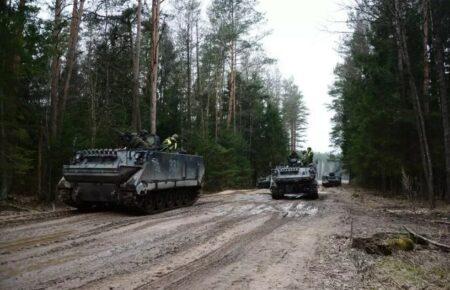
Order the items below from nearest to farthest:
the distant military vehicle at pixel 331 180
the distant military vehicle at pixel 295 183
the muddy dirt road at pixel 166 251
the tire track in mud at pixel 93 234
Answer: the muddy dirt road at pixel 166 251 < the tire track in mud at pixel 93 234 < the distant military vehicle at pixel 295 183 < the distant military vehicle at pixel 331 180

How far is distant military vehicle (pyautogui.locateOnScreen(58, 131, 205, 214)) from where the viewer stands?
1187 centimetres

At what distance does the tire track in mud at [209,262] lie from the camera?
5.35 metres

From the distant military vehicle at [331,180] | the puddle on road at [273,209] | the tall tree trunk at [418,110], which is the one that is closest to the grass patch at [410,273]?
the puddle on road at [273,209]

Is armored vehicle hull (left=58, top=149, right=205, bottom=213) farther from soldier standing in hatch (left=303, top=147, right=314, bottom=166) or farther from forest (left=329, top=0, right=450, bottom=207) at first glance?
forest (left=329, top=0, right=450, bottom=207)

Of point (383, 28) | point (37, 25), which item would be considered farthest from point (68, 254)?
point (383, 28)

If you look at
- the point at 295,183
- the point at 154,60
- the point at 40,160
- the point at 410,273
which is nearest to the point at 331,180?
the point at 295,183

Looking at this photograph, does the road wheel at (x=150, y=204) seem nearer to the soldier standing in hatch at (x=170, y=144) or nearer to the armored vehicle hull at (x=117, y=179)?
the armored vehicle hull at (x=117, y=179)

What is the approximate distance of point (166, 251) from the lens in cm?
718

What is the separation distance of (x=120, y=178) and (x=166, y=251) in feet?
16.6

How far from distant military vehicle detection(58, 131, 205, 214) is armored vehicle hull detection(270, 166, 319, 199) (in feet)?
17.6

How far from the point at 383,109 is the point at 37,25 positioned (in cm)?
1427

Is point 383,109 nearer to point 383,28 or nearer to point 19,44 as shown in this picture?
point 383,28

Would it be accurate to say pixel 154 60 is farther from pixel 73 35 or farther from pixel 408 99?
pixel 408 99

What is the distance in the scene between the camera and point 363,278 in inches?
224
